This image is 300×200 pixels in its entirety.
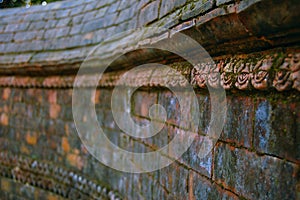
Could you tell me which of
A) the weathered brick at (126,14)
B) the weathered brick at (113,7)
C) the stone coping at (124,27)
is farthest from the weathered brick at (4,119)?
the weathered brick at (126,14)

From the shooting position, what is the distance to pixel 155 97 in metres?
2.90

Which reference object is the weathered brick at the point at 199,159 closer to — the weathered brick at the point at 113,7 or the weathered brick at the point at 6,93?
the weathered brick at the point at 113,7

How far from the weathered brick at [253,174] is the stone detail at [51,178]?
2.15 m

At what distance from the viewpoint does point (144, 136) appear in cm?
316

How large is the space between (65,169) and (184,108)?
2.89 metres

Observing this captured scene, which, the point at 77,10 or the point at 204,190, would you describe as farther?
the point at 77,10

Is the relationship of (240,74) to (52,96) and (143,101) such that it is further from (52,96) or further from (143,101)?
(52,96)

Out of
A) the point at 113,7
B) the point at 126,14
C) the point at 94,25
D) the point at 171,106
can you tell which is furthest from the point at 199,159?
the point at 94,25

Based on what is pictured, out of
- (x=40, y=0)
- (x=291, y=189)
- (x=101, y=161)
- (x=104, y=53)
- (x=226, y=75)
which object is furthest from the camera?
(x=40, y=0)

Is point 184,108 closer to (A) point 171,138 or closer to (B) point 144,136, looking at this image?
(A) point 171,138

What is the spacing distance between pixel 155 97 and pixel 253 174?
141cm

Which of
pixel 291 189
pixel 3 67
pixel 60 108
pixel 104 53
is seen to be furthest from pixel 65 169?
pixel 291 189

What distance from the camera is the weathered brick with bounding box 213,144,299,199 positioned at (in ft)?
4.48

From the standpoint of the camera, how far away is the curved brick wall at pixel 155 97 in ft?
4.62
